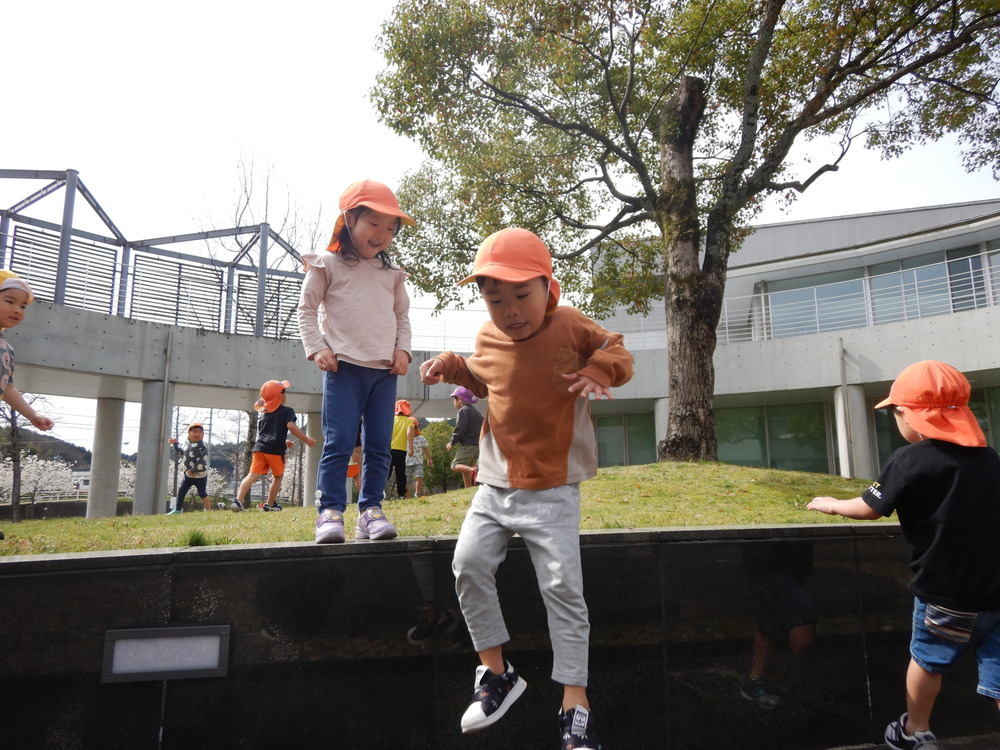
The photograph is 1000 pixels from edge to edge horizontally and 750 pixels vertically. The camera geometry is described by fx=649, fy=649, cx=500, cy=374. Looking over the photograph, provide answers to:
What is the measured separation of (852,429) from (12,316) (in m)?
17.7

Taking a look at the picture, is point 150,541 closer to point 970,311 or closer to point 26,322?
point 26,322

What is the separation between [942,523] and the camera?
9.14 feet

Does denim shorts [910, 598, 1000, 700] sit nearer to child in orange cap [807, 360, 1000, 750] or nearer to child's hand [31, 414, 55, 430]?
child in orange cap [807, 360, 1000, 750]

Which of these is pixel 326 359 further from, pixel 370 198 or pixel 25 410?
pixel 25 410

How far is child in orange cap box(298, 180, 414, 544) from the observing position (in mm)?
3340

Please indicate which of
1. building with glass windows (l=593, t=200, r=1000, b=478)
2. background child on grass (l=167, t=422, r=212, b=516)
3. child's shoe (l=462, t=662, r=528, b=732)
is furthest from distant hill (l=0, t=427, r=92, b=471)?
child's shoe (l=462, t=662, r=528, b=732)

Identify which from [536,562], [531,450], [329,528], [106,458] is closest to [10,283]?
[329,528]

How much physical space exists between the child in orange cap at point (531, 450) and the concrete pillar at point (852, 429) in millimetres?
16223

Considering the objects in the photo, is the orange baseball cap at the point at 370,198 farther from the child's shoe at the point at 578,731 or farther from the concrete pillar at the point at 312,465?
the concrete pillar at the point at 312,465

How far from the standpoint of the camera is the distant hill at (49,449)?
85.0 feet

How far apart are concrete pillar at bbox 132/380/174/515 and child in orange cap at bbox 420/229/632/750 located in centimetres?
1428

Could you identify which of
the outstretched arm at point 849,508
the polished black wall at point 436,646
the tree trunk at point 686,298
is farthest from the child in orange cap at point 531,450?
the tree trunk at point 686,298

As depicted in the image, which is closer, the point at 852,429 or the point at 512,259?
the point at 512,259

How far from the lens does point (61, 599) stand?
2.63 metres
